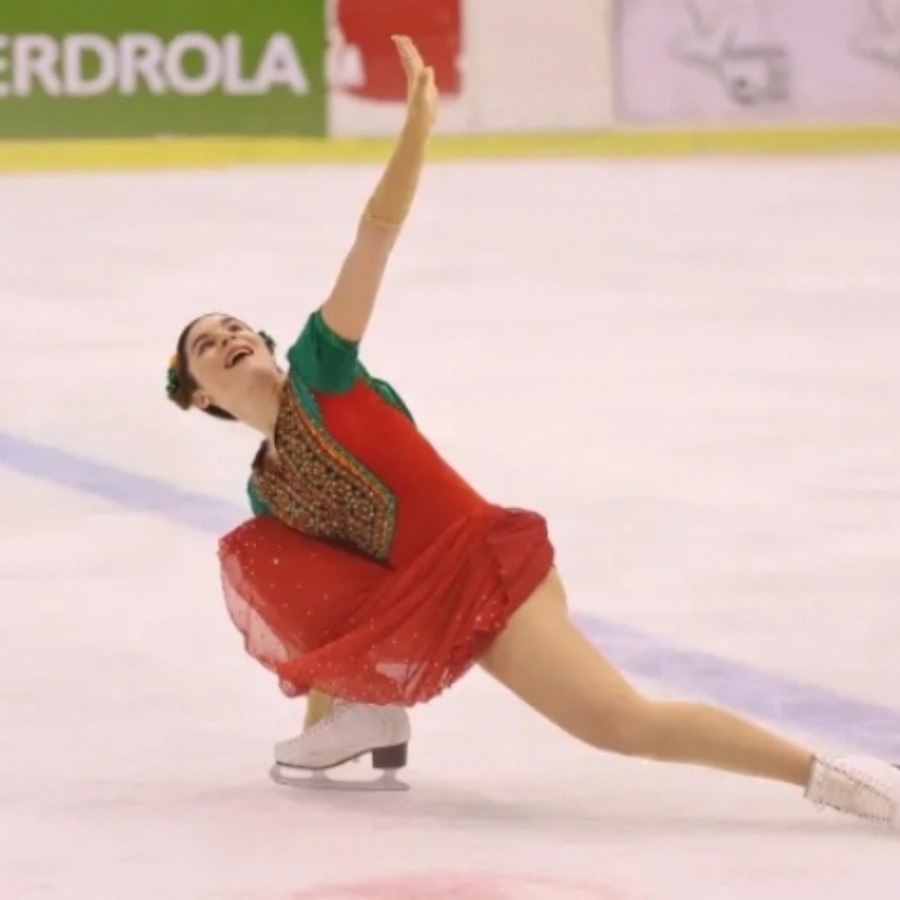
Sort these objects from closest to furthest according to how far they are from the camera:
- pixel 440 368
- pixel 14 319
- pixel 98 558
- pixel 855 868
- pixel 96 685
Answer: pixel 855 868 → pixel 96 685 → pixel 98 558 → pixel 440 368 → pixel 14 319

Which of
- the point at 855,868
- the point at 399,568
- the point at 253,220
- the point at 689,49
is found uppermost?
the point at 689,49

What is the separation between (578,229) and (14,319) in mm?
2112

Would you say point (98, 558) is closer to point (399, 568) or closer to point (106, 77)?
point (399, 568)

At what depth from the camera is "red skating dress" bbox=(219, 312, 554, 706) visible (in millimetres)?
3342

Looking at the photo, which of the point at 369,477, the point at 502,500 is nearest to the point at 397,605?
the point at 369,477

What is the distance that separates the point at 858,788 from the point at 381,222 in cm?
95

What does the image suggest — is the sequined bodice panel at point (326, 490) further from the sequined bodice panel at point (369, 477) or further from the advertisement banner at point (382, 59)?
the advertisement banner at point (382, 59)

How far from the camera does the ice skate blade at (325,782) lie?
11.5 ft

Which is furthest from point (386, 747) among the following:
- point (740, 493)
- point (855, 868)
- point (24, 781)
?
point (740, 493)

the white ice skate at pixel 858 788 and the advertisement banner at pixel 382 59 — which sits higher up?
the advertisement banner at pixel 382 59

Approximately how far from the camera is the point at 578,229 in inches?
329

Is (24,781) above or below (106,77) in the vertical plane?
below

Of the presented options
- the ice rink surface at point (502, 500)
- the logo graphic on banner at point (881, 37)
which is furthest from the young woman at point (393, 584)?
the logo graphic on banner at point (881, 37)

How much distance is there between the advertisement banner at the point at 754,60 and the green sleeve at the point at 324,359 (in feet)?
21.0
